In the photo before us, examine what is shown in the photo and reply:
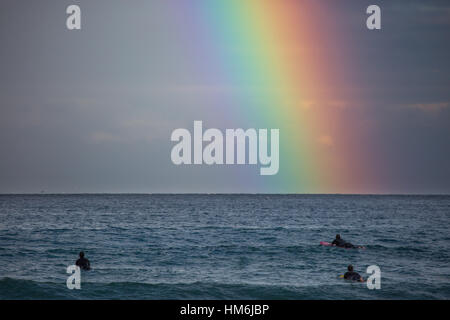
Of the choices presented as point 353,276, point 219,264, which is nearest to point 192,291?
point 219,264

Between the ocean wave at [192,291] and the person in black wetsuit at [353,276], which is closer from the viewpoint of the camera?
the ocean wave at [192,291]

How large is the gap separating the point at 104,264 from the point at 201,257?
765 centimetres

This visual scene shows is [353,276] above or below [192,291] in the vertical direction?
above

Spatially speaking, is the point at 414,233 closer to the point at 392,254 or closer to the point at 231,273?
the point at 392,254

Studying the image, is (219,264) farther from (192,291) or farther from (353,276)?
A: (353,276)

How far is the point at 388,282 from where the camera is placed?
30.0 meters

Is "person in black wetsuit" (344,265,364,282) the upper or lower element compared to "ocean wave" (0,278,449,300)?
upper

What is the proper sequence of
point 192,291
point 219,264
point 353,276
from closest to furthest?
point 192,291, point 353,276, point 219,264

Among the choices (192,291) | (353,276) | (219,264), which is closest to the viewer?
(192,291)

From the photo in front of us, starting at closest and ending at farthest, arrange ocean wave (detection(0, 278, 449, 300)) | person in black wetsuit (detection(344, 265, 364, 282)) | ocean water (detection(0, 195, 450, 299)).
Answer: ocean wave (detection(0, 278, 449, 300))
ocean water (detection(0, 195, 450, 299))
person in black wetsuit (detection(344, 265, 364, 282))

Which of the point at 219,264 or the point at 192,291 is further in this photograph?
the point at 219,264

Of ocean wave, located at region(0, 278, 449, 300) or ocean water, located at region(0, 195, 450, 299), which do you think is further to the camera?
ocean water, located at region(0, 195, 450, 299)

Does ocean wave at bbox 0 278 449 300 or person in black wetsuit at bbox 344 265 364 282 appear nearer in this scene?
ocean wave at bbox 0 278 449 300

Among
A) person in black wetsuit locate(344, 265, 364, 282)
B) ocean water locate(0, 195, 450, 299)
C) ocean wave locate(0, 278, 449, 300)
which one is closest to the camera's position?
ocean wave locate(0, 278, 449, 300)
